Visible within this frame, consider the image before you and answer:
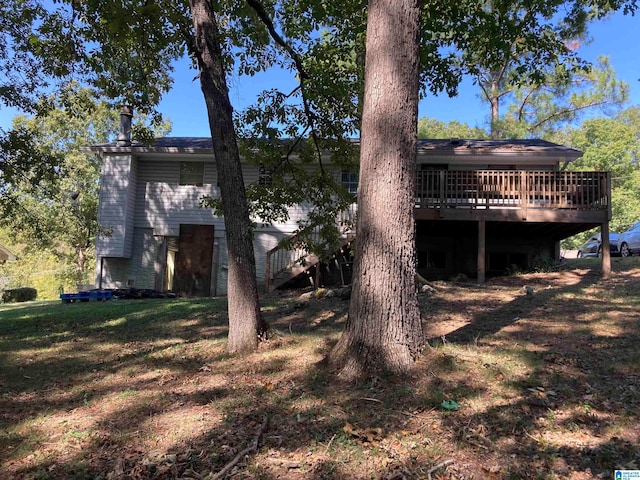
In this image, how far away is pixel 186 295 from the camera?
15820 millimetres

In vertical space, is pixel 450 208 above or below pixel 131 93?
below

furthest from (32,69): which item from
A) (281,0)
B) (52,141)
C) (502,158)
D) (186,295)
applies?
(52,141)

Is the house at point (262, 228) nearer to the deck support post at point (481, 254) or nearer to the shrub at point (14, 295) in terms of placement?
the deck support post at point (481, 254)

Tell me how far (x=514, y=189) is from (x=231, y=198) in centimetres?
949

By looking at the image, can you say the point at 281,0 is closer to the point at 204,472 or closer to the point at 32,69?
the point at 32,69

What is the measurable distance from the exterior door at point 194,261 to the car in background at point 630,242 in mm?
15705

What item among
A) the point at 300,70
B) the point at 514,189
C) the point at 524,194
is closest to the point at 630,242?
the point at 514,189

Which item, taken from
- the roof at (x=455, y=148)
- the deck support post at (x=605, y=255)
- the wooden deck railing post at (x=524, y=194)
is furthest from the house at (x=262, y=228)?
the deck support post at (x=605, y=255)

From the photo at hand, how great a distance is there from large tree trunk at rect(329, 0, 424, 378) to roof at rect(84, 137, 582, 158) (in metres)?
9.06

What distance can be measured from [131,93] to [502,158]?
11.4 meters

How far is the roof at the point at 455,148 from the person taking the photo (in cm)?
1429

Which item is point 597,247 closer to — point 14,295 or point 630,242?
point 630,242

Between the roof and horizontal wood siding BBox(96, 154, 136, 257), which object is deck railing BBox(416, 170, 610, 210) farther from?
horizontal wood siding BBox(96, 154, 136, 257)

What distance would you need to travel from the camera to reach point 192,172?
16500mm
